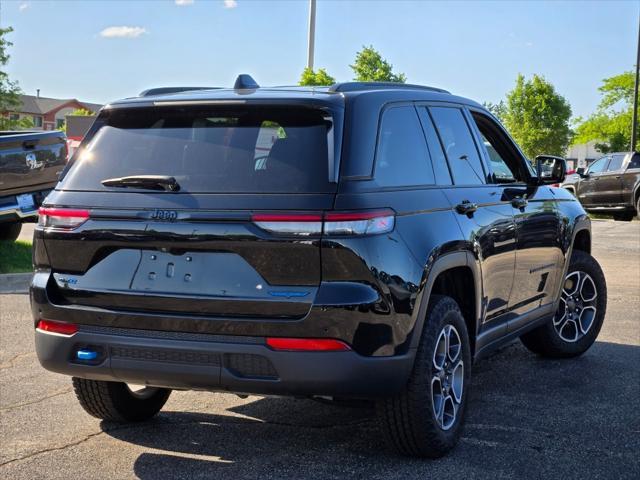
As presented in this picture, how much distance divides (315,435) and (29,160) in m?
7.84

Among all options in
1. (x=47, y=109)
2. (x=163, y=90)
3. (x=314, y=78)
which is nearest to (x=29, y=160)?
(x=163, y=90)

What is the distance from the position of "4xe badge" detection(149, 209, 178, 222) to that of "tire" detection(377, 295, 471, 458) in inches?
49.4

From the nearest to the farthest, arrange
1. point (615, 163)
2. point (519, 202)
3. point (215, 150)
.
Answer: point (215, 150), point (519, 202), point (615, 163)

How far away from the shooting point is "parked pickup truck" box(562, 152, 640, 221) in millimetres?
24234

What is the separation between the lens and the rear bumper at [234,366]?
393cm

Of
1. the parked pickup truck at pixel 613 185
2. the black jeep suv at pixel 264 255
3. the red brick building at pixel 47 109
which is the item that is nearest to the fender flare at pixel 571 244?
the black jeep suv at pixel 264 255

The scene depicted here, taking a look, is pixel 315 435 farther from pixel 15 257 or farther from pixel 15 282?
pixel 15 257

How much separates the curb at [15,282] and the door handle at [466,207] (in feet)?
22.2

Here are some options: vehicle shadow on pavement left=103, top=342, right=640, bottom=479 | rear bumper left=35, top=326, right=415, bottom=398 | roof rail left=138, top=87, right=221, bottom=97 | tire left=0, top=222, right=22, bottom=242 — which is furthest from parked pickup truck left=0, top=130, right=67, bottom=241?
rear bumper left=35, top=326, right=415, bottom=398

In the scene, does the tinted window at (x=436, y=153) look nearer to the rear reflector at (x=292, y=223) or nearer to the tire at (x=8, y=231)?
the rear reflector at (x=292, y=223)

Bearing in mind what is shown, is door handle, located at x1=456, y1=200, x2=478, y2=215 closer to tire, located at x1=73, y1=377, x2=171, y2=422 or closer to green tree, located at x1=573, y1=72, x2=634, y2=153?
tire, located at x1=73, y1=377, x2=171, y2=422

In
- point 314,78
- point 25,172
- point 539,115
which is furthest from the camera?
point 539,115

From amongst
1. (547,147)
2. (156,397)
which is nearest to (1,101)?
(547,147)

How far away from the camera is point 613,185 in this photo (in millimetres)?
24703
